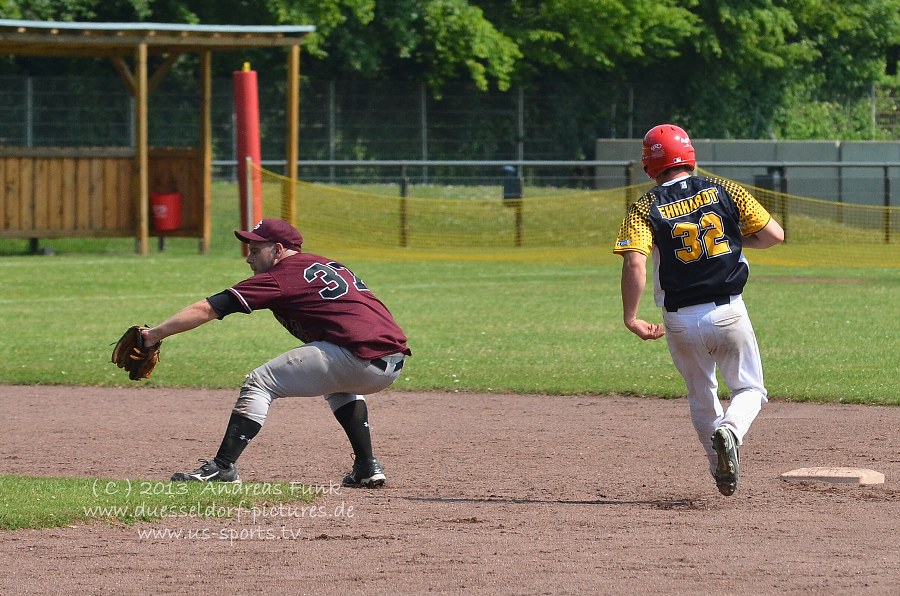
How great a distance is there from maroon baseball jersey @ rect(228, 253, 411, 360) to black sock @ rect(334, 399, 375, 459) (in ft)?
1.44

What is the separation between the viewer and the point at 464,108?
33719 millimetres

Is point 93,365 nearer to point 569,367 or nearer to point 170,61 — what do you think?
point 569,367

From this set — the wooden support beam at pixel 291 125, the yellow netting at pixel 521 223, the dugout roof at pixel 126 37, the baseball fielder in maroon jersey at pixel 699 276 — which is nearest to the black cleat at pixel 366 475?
the baseball fielder in maroon jersey at pixel 699 276

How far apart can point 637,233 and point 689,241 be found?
0.25 m

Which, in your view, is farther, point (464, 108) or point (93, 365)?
point (464, 108)

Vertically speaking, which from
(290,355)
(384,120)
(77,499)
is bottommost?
(77,499)

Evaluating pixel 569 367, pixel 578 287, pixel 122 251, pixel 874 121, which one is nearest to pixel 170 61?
pixel 122 251

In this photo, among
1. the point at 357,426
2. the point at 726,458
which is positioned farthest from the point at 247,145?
the point at 726,458

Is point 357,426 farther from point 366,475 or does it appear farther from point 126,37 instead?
point 126,37

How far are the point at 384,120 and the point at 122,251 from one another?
1027 cm

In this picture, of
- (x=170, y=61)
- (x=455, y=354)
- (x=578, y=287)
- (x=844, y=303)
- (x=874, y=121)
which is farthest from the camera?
(x=874, y=121)

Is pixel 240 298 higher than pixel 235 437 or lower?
higher

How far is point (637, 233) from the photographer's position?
668cm

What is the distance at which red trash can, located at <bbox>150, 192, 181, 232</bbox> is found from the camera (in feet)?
75.0
